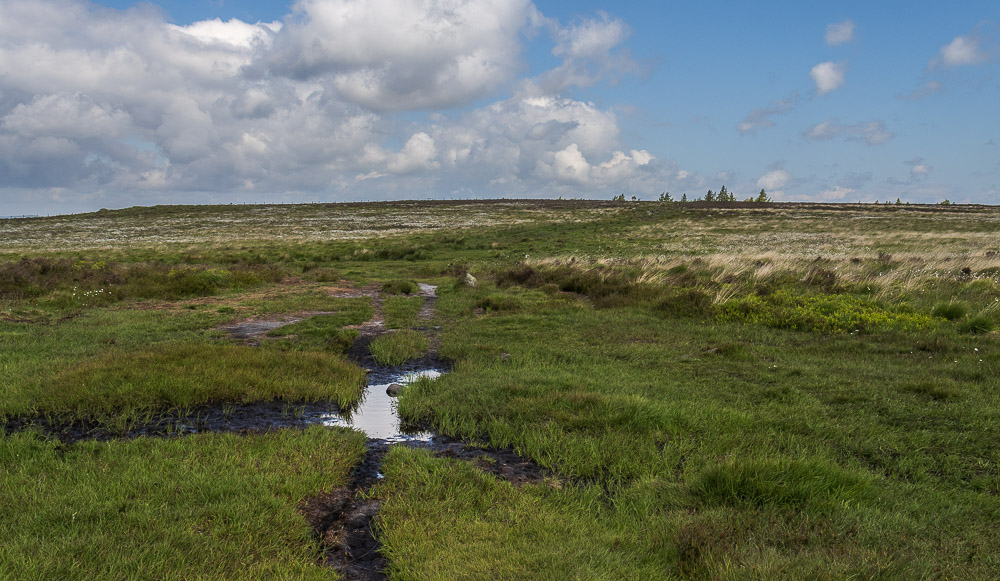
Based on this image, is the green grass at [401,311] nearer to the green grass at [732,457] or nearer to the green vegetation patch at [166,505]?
the green grass at [732,457]

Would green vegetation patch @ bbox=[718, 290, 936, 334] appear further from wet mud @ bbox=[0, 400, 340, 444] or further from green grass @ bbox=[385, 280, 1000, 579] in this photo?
wet mud @ bbox=[0, 400, 340, 444]

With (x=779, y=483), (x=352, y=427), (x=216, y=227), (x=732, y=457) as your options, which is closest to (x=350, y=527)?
(x=352, y=427)

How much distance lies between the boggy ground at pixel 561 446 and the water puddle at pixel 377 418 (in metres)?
0.29

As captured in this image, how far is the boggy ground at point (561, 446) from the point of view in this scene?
4387 mm

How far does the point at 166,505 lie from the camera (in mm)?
4984

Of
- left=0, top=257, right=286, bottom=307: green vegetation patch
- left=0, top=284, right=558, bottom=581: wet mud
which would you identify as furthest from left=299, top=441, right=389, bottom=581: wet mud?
left=0, top=257, right=286, bottom=307: green vegetation patch

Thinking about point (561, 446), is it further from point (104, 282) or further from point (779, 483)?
point (104, 282)

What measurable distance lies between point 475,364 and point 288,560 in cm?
654

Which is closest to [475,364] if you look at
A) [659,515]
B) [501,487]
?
[501,487]

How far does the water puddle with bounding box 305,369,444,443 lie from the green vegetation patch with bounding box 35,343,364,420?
0.33 m

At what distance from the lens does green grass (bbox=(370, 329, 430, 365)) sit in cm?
1170

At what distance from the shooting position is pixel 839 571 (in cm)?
395

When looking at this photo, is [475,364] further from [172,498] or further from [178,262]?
[178,262]

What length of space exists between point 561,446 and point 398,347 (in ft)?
21.2
